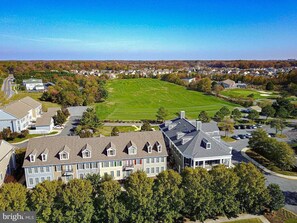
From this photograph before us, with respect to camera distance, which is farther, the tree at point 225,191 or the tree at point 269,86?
the tree at point 269,86

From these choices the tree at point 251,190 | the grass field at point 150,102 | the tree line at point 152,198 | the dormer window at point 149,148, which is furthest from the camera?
the grass field at point 150,102

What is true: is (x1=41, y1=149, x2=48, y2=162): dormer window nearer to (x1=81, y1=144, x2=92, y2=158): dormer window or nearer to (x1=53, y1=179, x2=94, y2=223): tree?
(x1=81, y1=144, x2=92, y2=158): dormer window

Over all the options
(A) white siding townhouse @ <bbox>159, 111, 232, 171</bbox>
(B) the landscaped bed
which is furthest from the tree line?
(B) the landscaped bed

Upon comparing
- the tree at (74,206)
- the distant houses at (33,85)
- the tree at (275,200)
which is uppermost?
the distant houses at (33,85)

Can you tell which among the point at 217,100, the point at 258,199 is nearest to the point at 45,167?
the point at 258,199

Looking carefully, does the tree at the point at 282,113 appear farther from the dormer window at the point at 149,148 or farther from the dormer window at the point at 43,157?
the dormer window at the point at 43,157

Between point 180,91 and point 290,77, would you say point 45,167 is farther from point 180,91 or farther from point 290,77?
point 290,77

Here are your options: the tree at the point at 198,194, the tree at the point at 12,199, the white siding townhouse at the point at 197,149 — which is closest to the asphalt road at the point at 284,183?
the white siding townhouse at the point at 197,149

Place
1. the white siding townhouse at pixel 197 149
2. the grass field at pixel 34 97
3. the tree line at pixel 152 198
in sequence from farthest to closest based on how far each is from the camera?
1. the grass field at pixel 34 97
2. the white siding townhouse at pixel 197 149
3. the tree line at pixel 152 198
